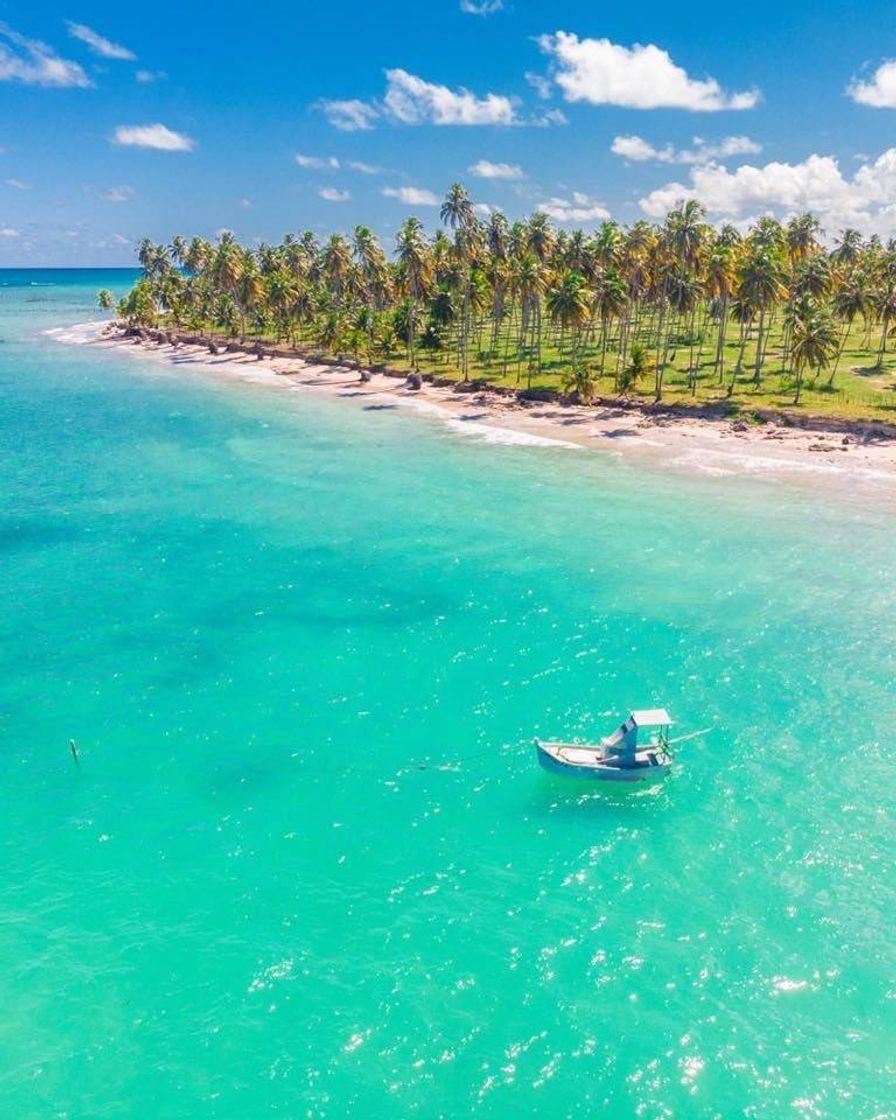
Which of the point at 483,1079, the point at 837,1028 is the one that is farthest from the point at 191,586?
the point at 837,1028

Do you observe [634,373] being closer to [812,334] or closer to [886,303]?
[812,334]

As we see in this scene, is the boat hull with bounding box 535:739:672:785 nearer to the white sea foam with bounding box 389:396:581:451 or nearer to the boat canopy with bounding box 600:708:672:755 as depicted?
the boat canopy with bounding box 600:708:672:755

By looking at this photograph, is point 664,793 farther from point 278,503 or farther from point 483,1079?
point 278,503

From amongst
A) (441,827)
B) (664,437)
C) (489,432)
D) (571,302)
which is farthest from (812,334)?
(441,827)

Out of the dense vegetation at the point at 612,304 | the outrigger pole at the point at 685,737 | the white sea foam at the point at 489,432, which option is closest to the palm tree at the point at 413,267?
the dense vegetation at the point at 612,304

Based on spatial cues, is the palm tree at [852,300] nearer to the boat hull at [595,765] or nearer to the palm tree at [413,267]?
the palm tree at [413,267]

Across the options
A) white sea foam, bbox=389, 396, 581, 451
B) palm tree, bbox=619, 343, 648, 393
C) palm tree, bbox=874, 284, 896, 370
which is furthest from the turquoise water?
palm tree, bbox=874, 284, 896, 370
